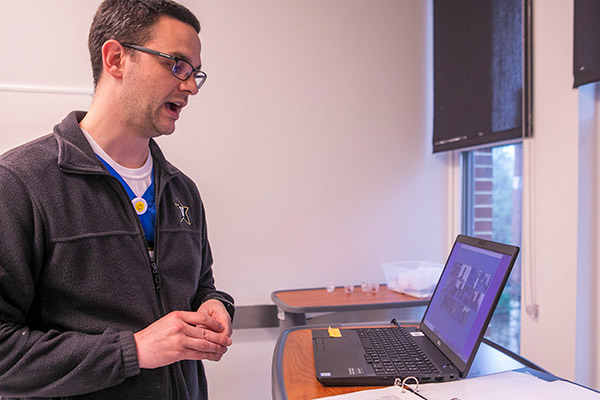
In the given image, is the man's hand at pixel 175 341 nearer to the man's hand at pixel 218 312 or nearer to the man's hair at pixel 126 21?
the man's hand at pixel 218 312

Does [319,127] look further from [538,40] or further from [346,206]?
[538,40]

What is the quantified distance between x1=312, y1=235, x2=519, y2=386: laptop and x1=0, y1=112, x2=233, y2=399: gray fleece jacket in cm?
39

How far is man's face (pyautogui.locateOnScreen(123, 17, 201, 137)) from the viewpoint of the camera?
1.07m

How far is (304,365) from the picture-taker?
1052mm

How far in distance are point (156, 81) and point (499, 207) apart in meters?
1.91

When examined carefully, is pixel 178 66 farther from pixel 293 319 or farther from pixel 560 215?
pixel 560 215

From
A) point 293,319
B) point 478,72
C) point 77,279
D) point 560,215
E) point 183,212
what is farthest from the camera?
point 478,72

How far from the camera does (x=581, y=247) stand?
1700 mm

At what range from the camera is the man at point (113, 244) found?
33.9 inches

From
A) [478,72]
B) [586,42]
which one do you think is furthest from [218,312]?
[478,72]

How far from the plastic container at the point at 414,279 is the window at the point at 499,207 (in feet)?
1.01

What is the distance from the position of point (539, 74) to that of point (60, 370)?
2.05 meters

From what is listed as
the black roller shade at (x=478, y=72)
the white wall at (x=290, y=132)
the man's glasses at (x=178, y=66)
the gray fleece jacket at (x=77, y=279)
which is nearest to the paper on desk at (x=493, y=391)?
the gray fleece jacket at (x=77, y=279)

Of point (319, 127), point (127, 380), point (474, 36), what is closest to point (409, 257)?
point (319, 127)
